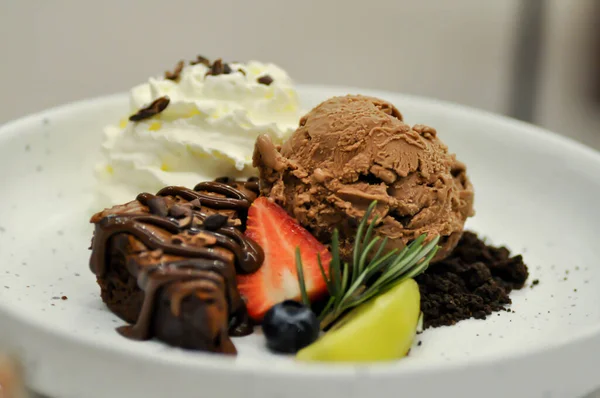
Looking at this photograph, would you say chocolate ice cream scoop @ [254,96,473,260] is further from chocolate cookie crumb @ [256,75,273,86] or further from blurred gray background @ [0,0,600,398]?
blurred gray background @ [0,0,600,398]

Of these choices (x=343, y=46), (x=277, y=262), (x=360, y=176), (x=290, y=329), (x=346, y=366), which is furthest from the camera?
(x=343, y=46)

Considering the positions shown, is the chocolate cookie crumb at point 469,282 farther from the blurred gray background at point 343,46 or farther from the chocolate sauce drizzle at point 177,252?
the blurred gray background at point 343,46

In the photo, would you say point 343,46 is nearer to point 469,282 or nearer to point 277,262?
point 469,282

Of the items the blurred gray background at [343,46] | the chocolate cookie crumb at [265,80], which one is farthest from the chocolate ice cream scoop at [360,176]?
the blurred gray background at [343,46]

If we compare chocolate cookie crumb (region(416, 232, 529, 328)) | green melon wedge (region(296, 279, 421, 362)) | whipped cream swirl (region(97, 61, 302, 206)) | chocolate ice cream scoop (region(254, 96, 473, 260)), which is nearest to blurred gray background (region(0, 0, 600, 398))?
whipped cream swirl (region(97, 61, 302, 206))

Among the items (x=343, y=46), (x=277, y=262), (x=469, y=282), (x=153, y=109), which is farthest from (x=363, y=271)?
(x=343, y=46)

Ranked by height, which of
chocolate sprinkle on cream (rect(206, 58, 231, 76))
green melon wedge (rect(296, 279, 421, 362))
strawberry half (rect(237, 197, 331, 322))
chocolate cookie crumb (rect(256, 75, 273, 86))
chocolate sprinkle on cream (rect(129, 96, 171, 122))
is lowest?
green melon wedge (rect(296, 279, 421, 362))
